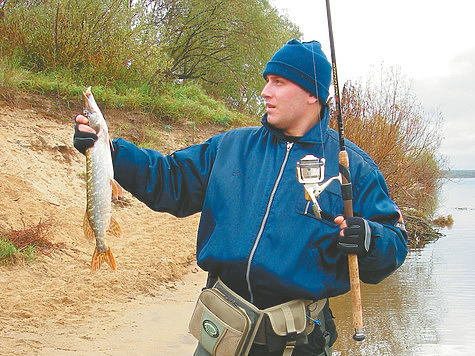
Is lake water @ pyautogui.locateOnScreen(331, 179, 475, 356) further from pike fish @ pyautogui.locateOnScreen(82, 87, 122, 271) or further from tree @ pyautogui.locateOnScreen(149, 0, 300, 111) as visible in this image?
tree @ pyautogui.locateOnScreen(149, 0, 300, 111)

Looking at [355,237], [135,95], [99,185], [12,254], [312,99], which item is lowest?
[12,254]

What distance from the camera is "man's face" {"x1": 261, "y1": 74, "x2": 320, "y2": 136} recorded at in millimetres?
2902

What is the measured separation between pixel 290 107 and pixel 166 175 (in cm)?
81

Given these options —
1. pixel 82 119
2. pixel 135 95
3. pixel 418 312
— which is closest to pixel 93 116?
pixel 82 119

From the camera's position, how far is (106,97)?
12.7 metres

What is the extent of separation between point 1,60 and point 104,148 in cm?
932

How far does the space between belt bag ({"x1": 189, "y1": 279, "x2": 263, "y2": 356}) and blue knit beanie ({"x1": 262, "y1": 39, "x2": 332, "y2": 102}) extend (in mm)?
1224

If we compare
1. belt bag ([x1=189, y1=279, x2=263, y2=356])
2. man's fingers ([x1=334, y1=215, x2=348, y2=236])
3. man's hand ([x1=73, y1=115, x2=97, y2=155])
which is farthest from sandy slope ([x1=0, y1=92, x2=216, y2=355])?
man's fingers ([x1=334, y1=215, x2=348, y2=236])

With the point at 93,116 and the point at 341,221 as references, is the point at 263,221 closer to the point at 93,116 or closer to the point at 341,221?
the point at 341,221

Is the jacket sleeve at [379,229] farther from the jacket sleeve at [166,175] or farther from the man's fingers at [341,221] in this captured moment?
the jacket sleeve at [166,175]

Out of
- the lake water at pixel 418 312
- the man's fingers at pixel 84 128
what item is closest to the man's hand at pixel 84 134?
the man's fingers at pixel 84 128

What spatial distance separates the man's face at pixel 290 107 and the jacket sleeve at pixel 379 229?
0.47 m

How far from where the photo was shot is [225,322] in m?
2.67

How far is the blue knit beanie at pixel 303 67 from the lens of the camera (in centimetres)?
298
